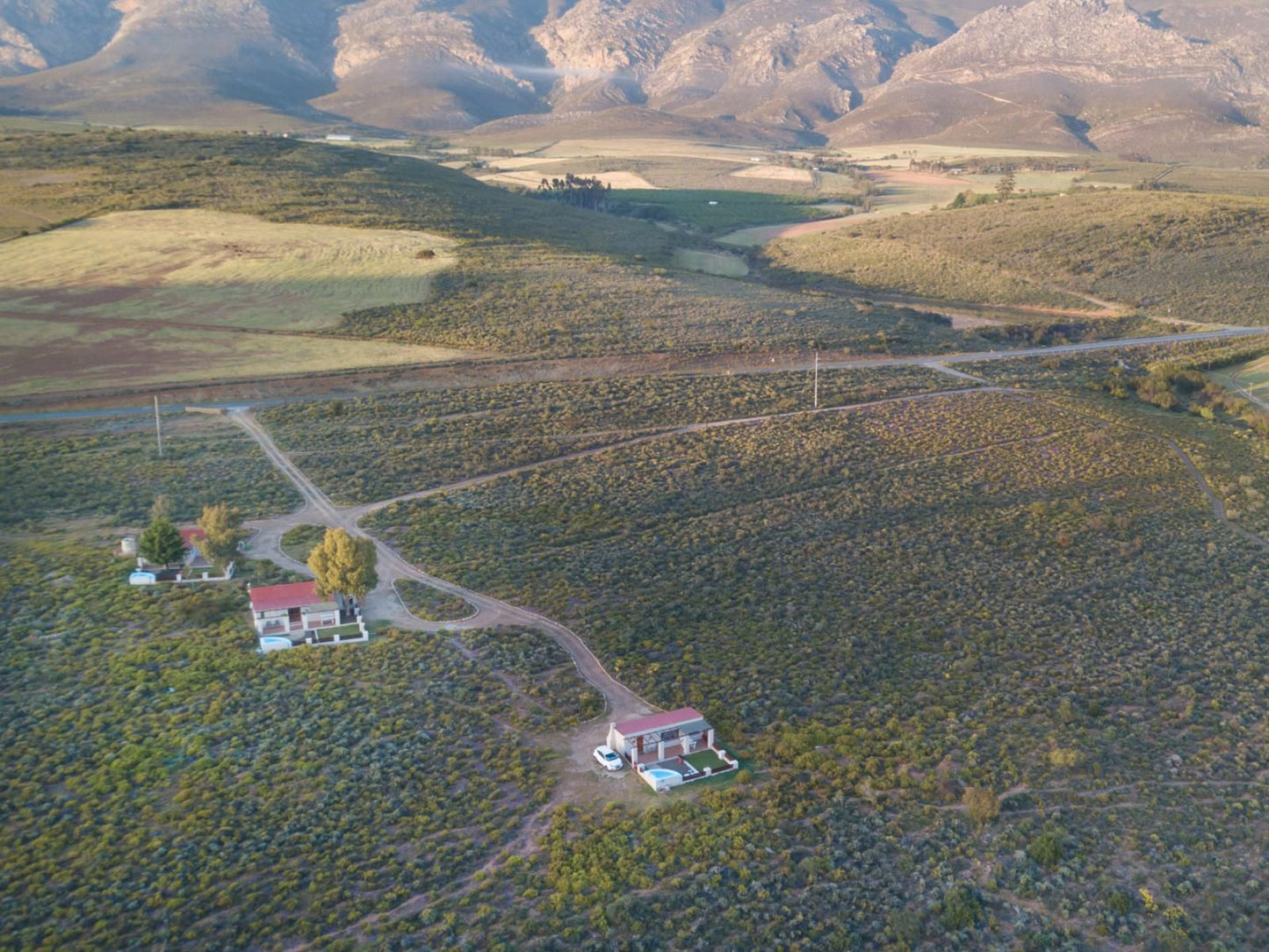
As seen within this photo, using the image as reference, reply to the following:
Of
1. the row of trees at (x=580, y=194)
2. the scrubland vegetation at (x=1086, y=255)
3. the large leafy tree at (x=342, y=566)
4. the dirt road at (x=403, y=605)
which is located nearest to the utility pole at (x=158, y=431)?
the dirt road at (x=403, y=605)

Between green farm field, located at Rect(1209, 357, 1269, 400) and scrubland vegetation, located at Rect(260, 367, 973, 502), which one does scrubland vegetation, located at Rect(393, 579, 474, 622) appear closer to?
scrubland vegetation, located at Rect(260, 367, 973, 502)

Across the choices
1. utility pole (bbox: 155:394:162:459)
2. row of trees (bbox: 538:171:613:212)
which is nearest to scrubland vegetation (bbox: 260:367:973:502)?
utility pole (bbox: 155:394:162:459)

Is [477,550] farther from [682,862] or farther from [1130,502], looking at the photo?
[1130,502]

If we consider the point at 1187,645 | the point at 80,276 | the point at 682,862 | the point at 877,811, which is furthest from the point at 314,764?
the point at 80,276

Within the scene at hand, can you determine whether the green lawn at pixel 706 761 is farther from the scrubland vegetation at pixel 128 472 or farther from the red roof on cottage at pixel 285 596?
the scrubland vegetation at pixel 128 472

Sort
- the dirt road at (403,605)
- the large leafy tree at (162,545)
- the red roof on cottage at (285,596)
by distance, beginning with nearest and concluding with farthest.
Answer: the dirt road at (403,605), the red roof on cottage at (285,596), the large leafy tree at (162,545)

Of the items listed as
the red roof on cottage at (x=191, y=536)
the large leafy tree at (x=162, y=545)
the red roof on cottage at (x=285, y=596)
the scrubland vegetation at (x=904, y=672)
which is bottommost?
the scrubland vegetation at (x=904, y=672)
